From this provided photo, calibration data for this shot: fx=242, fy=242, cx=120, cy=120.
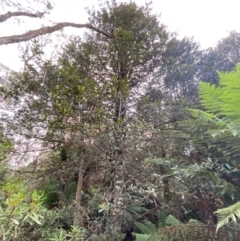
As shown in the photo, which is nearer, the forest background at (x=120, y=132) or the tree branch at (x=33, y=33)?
the forest background at (x=120, y=132)

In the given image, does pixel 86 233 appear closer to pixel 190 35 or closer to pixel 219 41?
pixel 190 35

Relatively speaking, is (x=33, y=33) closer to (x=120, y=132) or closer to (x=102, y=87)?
(x=102, y=87)

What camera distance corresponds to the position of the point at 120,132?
2432 millimetres

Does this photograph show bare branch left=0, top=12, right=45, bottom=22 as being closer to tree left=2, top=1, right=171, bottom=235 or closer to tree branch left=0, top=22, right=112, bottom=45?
tree branch left=0, top=22, right=112, bottom=45

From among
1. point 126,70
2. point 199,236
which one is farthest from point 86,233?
point 126,70

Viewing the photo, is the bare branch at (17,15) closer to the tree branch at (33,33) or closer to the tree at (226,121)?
the tree branch at (33,33)

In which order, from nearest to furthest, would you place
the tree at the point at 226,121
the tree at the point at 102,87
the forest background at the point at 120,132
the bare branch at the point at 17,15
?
the tree at the point at 226,121 < the forest background at the point at 120,132 < the tree at the point at 102,87 < the bare branch at the point at 17,15

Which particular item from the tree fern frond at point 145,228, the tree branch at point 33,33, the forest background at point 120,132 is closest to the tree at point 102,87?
the forest background at point 120,132

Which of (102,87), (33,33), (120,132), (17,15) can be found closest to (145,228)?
(120,132)

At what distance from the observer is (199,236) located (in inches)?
50.9

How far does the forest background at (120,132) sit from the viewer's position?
56.9 inches

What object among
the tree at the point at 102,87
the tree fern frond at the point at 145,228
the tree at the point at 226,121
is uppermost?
the tree at the point at 102,87

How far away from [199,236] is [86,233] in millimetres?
998

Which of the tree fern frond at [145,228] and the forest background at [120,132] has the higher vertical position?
the forest background at [120,132]
